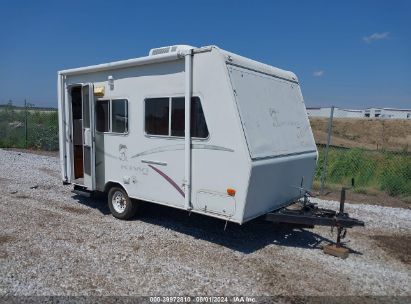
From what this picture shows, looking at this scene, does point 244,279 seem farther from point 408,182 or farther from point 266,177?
point 408,182

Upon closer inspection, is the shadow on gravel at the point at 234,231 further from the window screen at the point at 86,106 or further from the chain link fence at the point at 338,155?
the chain link fence at the point at 338,155

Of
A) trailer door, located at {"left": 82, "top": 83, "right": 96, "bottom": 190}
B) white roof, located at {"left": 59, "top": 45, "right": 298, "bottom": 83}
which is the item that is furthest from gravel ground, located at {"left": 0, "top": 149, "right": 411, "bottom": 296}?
white roof, located at {"left": 59, "top": 45, "right": 298, "bottom": 83}

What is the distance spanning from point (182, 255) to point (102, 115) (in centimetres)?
317

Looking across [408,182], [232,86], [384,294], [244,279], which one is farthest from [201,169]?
[408,182]

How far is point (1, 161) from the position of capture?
12.6 metres

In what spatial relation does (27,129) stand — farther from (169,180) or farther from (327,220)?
(327,220)

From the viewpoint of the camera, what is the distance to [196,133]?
493 cm

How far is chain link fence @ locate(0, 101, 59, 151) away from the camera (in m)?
16.5

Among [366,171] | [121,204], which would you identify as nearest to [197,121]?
[121,204]

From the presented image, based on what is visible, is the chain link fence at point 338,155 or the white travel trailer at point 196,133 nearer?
the white travel trailer at point 196,133

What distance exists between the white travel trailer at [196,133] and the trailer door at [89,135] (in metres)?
0.02

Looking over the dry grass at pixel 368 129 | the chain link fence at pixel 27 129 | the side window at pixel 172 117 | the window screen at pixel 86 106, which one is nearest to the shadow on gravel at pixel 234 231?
the side window at pixel 172 117

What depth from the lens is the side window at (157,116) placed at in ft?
17.5

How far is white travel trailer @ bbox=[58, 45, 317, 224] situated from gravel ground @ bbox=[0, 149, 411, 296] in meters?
0.65
